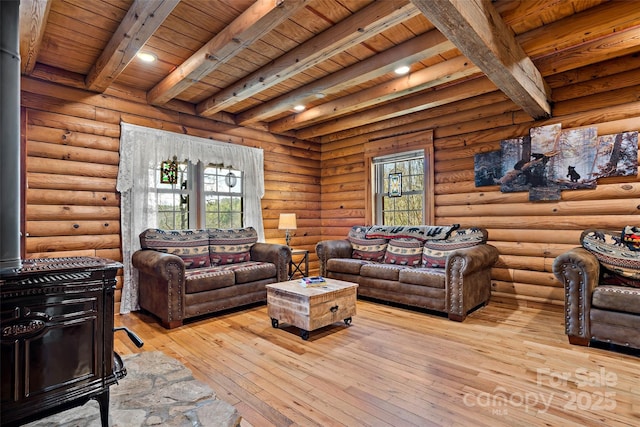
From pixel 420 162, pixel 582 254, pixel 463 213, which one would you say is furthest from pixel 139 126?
pixel 582 254

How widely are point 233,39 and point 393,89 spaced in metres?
1.91

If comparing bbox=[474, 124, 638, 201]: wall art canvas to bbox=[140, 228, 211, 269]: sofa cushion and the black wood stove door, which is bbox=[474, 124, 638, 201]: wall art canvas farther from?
the black wood stove door

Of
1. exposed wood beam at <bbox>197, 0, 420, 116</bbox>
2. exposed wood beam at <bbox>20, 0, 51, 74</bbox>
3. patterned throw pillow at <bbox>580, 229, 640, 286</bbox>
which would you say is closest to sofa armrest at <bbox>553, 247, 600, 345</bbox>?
patterned throw pillow at <bbox>580, 229, 640, 286</bbox>

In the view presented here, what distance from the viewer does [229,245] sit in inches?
165

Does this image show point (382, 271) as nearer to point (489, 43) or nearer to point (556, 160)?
point (556, 160)

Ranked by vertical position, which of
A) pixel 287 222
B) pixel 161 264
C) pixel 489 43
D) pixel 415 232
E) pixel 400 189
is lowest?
pixel 161 264

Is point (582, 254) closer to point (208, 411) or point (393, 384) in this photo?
point (393, 384)

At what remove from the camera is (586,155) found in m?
3.45

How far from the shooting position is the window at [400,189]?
4898 millimetres

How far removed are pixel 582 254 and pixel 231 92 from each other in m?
3.81

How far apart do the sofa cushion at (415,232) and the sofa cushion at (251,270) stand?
1463 mm

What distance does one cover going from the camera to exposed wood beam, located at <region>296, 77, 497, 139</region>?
142 inches

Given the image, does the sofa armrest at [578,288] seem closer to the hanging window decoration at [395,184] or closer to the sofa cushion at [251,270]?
the hanging window decoration at [395,184]

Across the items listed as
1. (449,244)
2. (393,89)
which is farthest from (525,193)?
(393,89)
